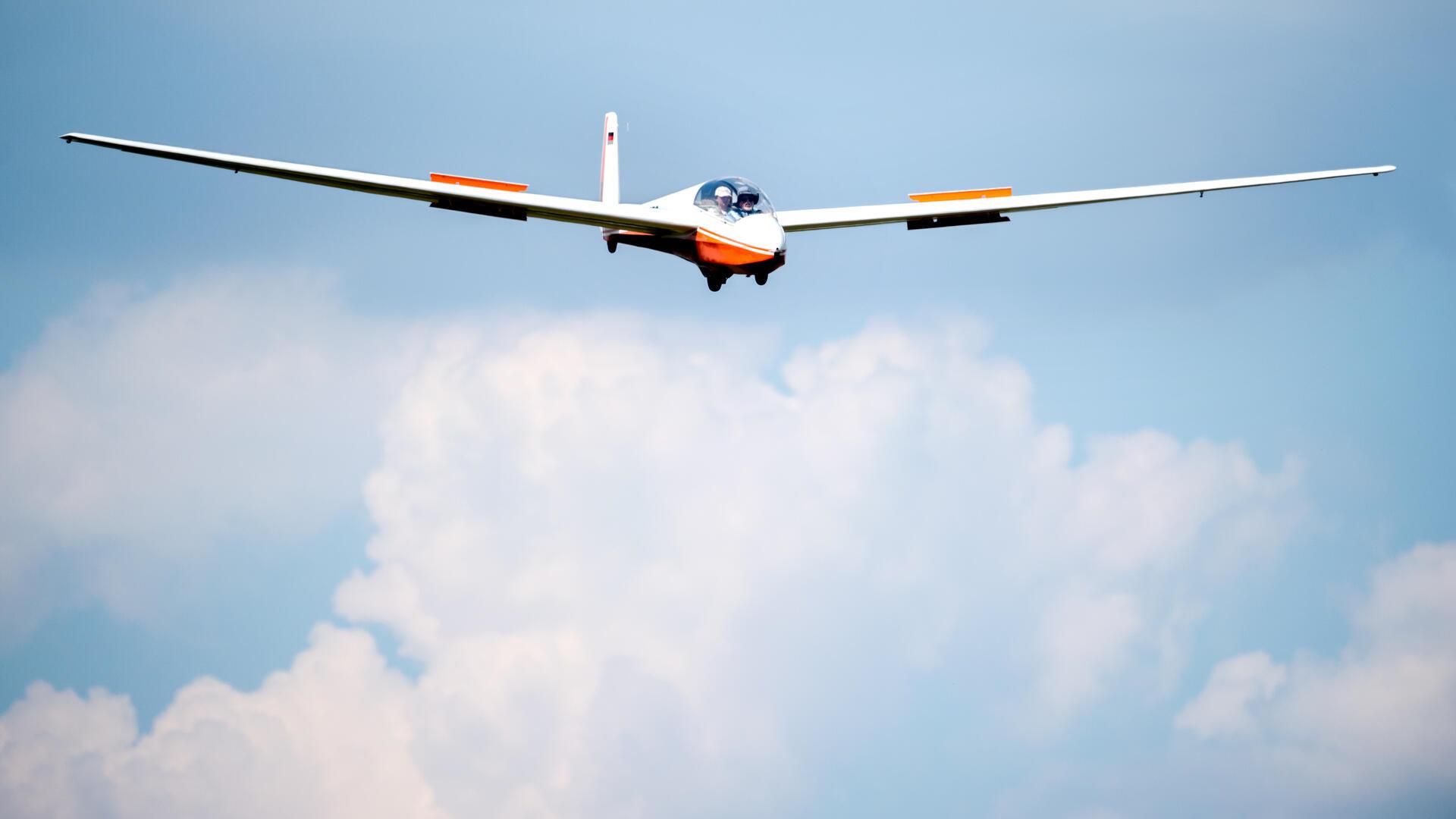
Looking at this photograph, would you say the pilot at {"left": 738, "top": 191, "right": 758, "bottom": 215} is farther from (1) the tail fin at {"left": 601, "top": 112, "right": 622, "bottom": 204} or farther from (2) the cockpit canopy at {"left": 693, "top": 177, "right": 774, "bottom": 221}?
(1) the tail fin at {"left": 601, "top": 112, "right": 622, "bottom": 204}

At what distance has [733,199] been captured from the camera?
54.0 meters

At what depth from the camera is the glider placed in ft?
168

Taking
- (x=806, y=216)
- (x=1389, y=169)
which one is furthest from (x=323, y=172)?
(x=1389, y=169)

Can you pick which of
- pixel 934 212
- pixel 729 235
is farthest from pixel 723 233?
pixel 934 212

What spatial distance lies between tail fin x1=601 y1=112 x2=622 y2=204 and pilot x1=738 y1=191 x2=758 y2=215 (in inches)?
674

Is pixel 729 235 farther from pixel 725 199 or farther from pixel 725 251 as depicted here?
pixel 725 199

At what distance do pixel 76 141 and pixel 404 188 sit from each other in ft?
29.8

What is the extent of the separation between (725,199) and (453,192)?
8380mm

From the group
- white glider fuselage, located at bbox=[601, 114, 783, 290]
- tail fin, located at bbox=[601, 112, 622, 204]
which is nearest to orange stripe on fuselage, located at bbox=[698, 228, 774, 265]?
white glider fuselage, located at bbox=[601, 114, 783, 290]

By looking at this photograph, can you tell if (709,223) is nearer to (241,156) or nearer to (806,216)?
(806,216)

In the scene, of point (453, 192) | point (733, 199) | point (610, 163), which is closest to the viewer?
point (453, 192)

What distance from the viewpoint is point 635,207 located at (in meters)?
55.6

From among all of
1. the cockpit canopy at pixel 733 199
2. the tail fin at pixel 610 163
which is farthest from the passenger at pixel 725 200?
the tail fin at pixel 610 163

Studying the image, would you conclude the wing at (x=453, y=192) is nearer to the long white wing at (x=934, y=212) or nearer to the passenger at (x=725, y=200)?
the passenger at (x=725, y=200)
